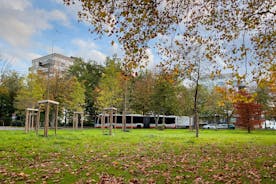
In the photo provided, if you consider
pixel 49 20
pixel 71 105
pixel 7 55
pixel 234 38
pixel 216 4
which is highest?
pixel 7 55

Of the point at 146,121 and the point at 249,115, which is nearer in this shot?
the point at 249,115

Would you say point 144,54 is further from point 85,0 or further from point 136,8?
point 85,0

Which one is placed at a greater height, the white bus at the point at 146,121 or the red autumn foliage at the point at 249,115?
the red autumn foliage at the point at 249,115

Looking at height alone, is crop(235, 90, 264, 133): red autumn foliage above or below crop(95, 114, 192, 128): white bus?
above

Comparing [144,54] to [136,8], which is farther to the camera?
[144,54]

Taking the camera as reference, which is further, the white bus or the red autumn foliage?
the white bus

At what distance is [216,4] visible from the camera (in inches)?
316

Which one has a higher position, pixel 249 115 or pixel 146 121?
pixel 249 115

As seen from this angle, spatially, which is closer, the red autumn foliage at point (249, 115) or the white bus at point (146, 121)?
the red autumn foliage at point (249, 115)

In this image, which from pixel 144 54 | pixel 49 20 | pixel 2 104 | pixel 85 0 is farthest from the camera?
pixel 2 104

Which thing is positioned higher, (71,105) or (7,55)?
(7,55)

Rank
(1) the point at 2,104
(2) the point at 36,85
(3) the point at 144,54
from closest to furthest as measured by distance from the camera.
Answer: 1. (3) the point at 144,54
2. (2) the point at 36,85
3. (1) the point at 2,104

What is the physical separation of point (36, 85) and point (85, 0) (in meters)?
26.8

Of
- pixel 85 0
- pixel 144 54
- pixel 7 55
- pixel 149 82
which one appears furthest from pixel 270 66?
pixel 7 55
